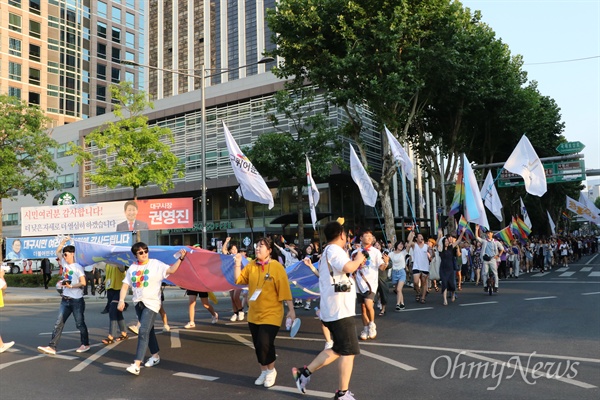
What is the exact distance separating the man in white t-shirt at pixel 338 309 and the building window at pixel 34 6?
6513cm

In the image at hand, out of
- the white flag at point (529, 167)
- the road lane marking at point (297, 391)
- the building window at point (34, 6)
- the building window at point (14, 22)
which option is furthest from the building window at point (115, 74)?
the road lane marking at point (297, 391)

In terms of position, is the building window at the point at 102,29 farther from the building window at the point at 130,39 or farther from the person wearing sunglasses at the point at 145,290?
the person wearing sunglasses at the point at 145,290

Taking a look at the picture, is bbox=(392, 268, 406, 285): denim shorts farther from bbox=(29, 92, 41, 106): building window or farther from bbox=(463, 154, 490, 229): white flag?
bbox=(29, 92, 41, 106): building window

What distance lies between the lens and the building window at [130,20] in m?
67.7

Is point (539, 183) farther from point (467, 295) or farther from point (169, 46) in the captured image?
point (169, 46)

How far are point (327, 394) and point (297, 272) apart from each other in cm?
415

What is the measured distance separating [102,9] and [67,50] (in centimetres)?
777

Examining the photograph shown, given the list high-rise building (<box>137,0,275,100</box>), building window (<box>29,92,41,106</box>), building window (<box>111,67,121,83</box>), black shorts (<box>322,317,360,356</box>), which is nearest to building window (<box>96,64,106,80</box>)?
building window (<box>111,67,121,83</box>)

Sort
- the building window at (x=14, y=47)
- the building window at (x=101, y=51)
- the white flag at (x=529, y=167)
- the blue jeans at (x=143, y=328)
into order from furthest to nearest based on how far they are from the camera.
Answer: the building window at (x=101, y=51), the building window at (x=14, y=47), the white flag at (x=529, y=167), the blue jeans at (x=143, y=328)

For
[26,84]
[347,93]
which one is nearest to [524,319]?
[347,93]

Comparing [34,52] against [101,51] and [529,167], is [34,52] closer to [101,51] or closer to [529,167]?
[101,51]

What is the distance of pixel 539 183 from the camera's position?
16094mm

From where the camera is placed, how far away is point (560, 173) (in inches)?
1178

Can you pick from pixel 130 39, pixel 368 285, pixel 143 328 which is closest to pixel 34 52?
pixel 130 39
